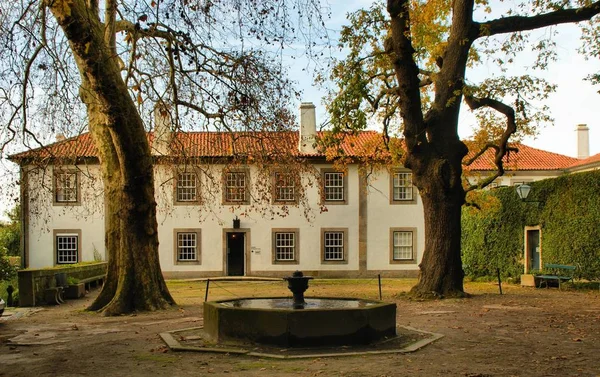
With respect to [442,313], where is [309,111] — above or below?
above

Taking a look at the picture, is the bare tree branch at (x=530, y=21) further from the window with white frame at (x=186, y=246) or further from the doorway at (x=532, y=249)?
the window with white frame at (x=186, y=246)

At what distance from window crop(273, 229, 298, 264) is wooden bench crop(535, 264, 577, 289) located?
12.0 meters

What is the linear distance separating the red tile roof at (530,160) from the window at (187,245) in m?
13.8

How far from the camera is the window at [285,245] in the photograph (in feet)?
101

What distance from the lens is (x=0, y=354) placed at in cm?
926

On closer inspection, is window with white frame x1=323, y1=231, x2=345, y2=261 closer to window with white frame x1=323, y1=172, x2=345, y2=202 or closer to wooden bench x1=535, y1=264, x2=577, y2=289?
window with white frame x1=323, y1=172, x2=345, y2=202

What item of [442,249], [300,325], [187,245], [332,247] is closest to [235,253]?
[187,245]

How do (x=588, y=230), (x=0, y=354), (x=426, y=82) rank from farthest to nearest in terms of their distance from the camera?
(x=588, y=230) < (x=426, y=82) < (x=0, y=354)

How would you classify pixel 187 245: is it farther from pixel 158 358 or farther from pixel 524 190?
pixel 158 358

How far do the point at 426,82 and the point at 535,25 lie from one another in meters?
3.32

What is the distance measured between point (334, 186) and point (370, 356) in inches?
892

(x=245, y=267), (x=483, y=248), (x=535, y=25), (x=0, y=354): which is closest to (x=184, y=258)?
(x=245, y=267)

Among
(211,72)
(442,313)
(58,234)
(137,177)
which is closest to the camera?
(211,72)

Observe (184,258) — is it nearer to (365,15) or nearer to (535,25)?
(365,15)
